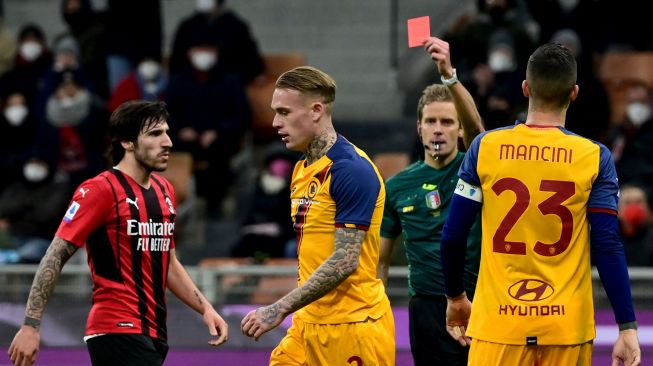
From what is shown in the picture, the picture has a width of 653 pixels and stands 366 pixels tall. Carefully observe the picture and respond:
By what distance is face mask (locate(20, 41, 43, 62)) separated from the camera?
15461 millimetres

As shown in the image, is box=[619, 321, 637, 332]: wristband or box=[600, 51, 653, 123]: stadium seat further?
box=[600, 51, 653, 123]: stadium seat

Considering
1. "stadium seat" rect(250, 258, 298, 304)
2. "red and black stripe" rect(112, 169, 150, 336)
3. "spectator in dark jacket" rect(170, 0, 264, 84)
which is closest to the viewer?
"red and black stripe" rect(112, 169, 150, 336)

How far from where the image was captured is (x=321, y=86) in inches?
245

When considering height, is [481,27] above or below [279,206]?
above

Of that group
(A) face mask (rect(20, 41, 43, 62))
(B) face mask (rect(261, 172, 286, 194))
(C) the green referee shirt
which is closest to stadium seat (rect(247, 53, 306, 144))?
(B) face mask (rect(261, 172, 286, 194))

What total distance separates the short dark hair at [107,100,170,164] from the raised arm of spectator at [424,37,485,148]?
1.37 metres

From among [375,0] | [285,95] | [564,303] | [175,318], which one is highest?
[375,0]

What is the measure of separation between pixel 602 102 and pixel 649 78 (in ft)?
3.71

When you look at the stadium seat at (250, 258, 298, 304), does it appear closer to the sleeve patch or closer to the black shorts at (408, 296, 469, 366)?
the black shorts at (408, 296, 469, 366)

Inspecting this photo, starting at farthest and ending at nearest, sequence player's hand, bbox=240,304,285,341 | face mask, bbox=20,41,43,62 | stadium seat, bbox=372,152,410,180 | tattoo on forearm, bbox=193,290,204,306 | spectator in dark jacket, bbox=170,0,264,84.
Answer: face mask, bbox=20,41,43,62 < spectator in dark jacket, bbox=170,0,264,84 < stadium seat, bbox=372,152,410,180 < tattoo on forearm, bbox=193,290,204,306 < player's hand, bbox=240,304,285,341

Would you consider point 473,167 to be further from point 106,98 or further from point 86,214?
point 106,98

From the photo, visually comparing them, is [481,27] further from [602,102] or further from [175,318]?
[175,318]

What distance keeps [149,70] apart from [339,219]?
8.88 meters

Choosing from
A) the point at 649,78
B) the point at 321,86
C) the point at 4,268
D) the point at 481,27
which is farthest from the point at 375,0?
the point at 321,86
